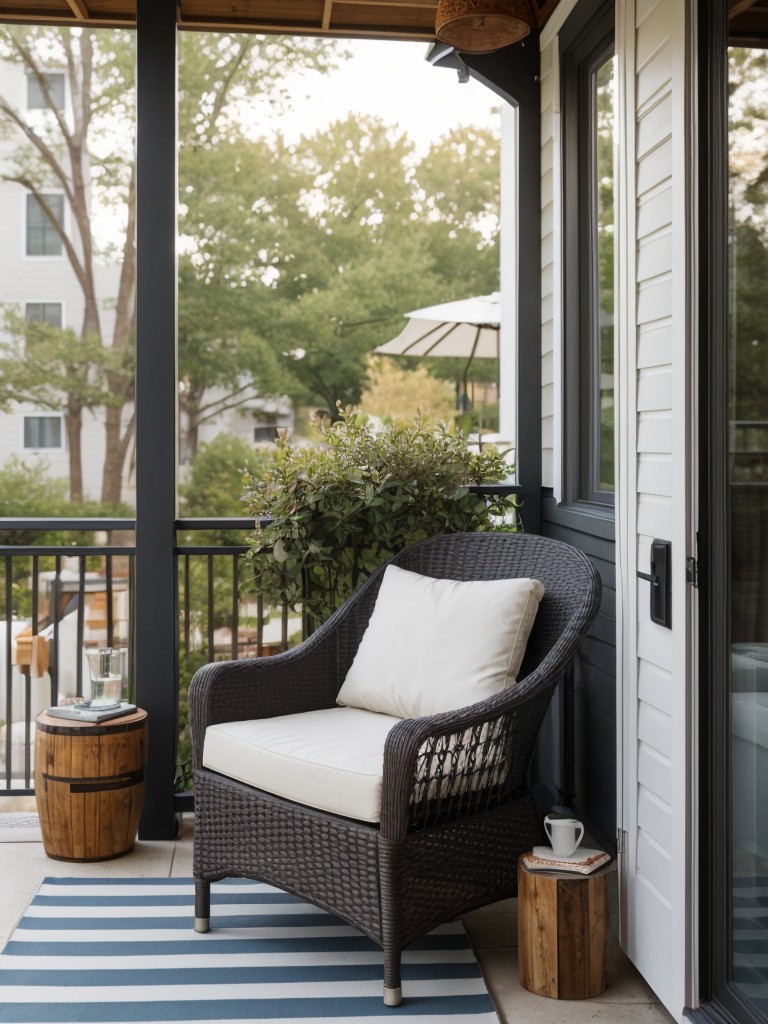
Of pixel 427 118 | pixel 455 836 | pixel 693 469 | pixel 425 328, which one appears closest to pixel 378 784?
pixel 455 836

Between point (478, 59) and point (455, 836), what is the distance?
261 centimetres

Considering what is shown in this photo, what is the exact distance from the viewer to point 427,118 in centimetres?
1323

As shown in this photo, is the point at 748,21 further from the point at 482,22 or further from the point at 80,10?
the point at 80,10

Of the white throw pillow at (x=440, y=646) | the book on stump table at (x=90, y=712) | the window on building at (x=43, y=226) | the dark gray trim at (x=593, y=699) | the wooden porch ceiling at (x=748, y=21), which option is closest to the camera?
the wooden porch ceiling at (x=748, y=21)

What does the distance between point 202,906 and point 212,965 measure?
0.70 feet

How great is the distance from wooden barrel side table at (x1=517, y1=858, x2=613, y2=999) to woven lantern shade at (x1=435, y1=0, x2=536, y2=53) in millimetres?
2229

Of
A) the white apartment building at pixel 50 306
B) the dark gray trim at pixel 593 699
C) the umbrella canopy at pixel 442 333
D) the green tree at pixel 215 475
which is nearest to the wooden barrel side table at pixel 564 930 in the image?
the dark gray trim at pixel 593 699

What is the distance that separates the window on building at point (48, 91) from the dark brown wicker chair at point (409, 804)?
1123cm

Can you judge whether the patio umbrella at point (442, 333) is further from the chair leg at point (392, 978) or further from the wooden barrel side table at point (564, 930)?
the chair leg at point (392, 978)

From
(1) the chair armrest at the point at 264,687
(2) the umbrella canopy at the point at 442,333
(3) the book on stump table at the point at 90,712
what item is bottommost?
(3) the book on stump table at the point at 90,712

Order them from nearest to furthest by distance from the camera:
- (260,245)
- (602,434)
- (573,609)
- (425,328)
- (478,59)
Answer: (573,609), (602,434), (478,59), (425,328), (260,245)

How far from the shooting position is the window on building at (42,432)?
12.7 m

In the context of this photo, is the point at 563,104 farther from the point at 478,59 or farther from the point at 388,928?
the point at 388,928

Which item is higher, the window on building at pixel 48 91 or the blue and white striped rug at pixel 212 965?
the window on building at pixel 48 91
